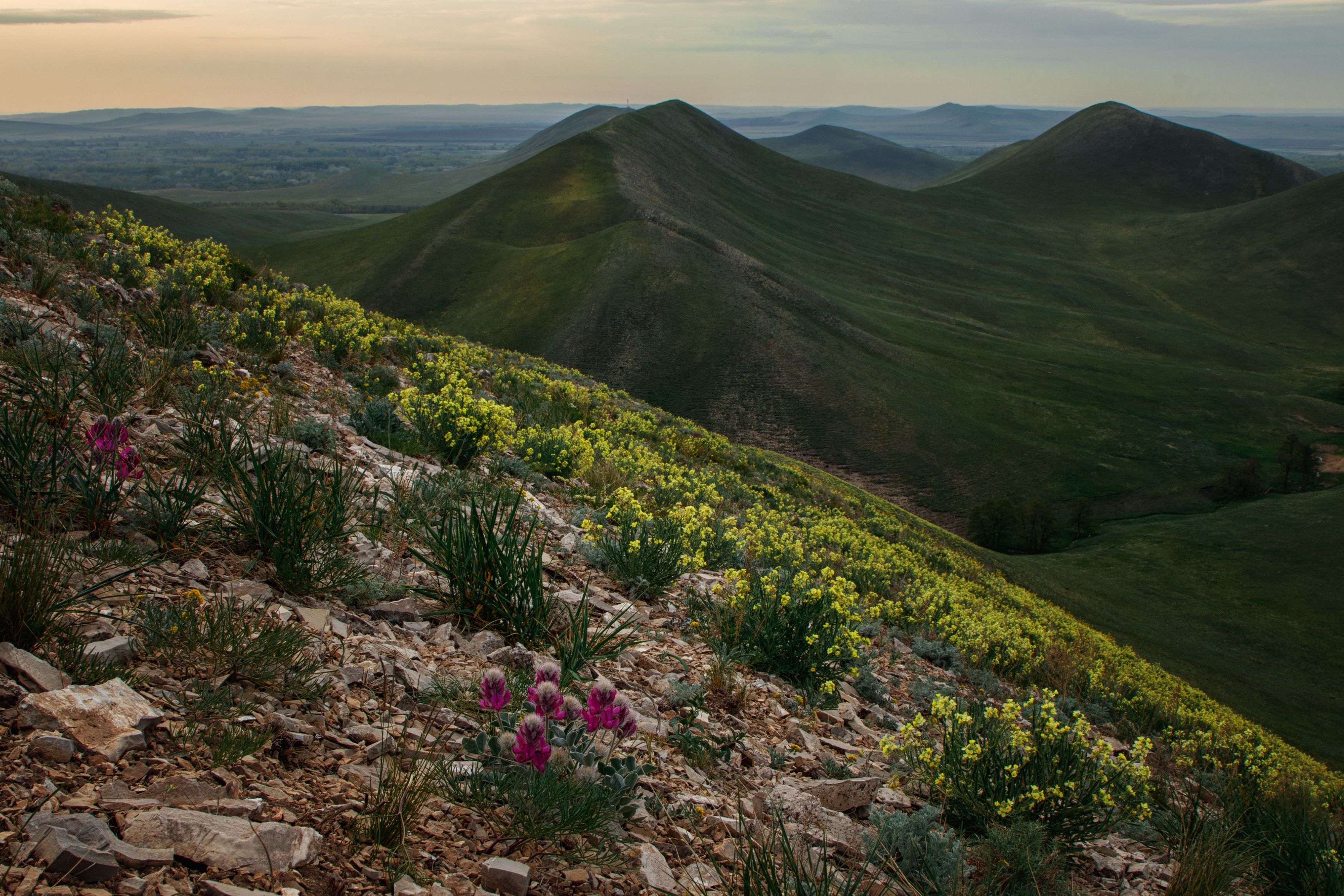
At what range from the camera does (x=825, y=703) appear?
17.7 feet

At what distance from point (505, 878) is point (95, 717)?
1690 millimetres

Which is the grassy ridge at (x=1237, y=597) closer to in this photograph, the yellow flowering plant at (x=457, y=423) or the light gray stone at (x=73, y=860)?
the yellow flowering plant at (x=457, y=423)

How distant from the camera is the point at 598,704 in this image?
3232 mm

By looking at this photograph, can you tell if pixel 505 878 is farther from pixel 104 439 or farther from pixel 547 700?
pixel 104 439

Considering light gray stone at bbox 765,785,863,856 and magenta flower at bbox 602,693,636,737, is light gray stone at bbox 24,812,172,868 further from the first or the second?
light gray stone at bbox 765,785,863,856

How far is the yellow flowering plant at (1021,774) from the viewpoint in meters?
4.17

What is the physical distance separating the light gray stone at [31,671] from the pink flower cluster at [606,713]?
210 cm

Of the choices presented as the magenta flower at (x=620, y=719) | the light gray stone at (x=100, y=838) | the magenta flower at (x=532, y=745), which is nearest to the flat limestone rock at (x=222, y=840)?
the light gray stone at (x=100, y=838)

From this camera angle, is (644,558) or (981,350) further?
(981,350)

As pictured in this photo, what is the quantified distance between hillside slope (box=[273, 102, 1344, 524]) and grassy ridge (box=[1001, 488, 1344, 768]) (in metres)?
11.2

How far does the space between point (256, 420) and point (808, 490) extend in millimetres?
17163

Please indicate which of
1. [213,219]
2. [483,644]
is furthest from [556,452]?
[213,219]

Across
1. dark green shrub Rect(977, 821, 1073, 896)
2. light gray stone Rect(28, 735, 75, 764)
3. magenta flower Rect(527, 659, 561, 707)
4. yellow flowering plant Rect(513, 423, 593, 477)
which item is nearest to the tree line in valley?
yellow flowering plant Rect(513, 423, 593, 477)

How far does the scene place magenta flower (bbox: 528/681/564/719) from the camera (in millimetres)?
3117
